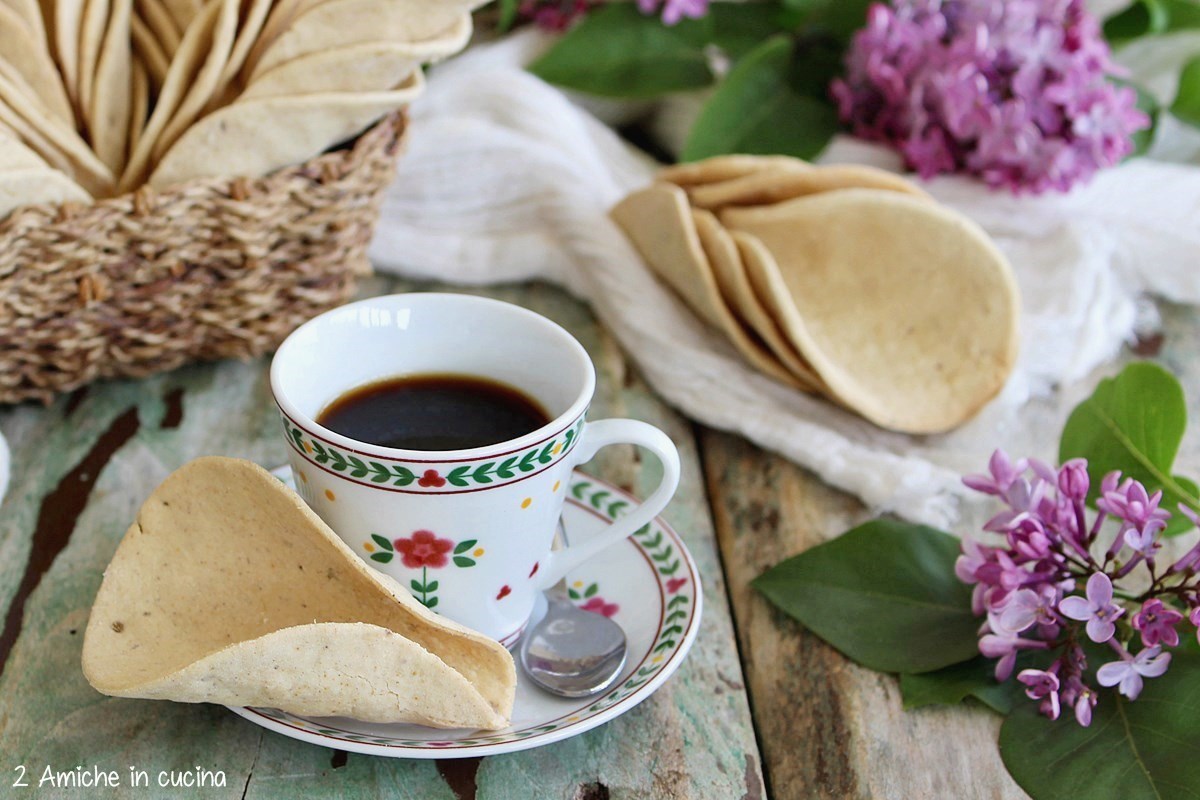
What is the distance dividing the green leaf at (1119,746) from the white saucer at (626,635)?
0.20 m

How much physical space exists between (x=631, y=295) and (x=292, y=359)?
45 centimetres

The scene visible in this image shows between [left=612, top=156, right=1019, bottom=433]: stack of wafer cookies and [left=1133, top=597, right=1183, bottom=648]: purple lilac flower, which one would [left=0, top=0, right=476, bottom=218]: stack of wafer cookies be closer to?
[left=612, top=156, right=1019, bottom=433]: stack of wafer cookies

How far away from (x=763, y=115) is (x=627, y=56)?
0.53 ft

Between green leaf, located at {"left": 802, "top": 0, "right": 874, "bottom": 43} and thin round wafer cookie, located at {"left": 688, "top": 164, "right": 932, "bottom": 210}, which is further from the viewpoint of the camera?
green leaf, located at {"left": 802, "top": 0, "right": 874, "bottom": 43}

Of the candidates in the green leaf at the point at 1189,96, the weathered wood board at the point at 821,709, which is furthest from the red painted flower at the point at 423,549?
the green leaf at the point at 1189,96

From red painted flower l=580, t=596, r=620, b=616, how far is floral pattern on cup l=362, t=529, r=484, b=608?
0.37 feet

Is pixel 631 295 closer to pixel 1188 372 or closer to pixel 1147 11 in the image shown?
pixel 1188 372

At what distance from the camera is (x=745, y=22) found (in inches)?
50.9

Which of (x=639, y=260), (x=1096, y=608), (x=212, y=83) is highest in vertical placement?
(x=212, y=83)

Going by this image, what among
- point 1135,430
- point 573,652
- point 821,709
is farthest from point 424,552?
point 1135,430

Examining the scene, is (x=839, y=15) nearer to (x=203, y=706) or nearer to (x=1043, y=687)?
(x=1043, y=687)

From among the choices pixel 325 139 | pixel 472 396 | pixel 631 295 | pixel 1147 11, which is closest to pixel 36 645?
pixel 472 396

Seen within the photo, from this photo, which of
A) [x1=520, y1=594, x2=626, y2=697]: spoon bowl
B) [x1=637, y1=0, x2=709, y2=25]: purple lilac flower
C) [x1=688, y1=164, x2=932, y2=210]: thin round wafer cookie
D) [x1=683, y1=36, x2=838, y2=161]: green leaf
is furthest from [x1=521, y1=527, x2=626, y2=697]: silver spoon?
[x1=637, y1=0, x2=709, y2=25]: purple lilac flower

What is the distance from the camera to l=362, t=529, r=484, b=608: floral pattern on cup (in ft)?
2.04
